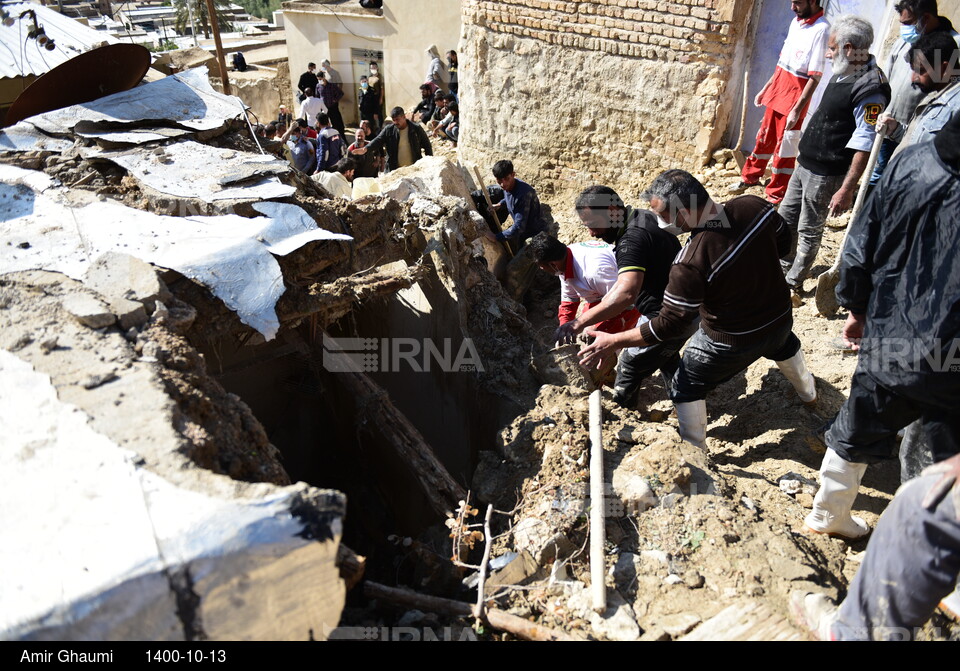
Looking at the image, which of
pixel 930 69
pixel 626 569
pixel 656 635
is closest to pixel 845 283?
pixel 626 569

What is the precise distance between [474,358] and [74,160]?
309cm

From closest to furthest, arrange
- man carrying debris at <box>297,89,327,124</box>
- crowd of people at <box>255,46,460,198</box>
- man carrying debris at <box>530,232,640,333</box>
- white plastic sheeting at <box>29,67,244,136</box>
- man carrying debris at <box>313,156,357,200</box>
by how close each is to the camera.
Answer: man carrying debris at <box>530,232,640,333</box>, white plastic sheeting at <box>29,67,244,136</box>, man carrying debris at <box>313,156,357,200</box>, crowd of people at <box>255,46,460,198</box>, man carrying debris at <box>297,89,327,124</box>

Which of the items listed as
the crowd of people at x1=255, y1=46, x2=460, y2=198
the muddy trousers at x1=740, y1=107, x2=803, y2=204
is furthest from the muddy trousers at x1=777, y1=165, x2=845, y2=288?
the crowd of people at x1=255, y1=46, x2=460, y2=198

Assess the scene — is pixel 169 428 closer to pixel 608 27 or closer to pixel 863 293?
pixel 863 293

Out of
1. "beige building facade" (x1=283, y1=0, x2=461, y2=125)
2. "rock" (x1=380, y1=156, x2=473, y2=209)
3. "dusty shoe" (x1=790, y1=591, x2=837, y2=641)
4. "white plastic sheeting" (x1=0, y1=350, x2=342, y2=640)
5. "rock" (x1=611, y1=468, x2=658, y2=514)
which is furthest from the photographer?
"beige building facade" (x1=283, y1=0, x2=461, y2=125)

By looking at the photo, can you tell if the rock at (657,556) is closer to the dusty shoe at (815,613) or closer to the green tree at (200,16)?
the dusty shoe at (815,613)

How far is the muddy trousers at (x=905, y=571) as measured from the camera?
2311 millimetres

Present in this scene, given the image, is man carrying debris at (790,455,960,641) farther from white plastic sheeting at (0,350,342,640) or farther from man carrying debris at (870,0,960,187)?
man carrying debris at (870,0,960,187)

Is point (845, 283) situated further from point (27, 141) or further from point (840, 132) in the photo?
point (27, 141)

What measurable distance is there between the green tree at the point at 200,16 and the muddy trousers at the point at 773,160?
2476 centimetres

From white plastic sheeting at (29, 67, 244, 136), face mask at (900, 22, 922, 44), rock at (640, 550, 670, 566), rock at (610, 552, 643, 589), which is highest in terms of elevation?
face mask at (900, 22, 922, 44)

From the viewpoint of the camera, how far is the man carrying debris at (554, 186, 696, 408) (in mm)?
4070

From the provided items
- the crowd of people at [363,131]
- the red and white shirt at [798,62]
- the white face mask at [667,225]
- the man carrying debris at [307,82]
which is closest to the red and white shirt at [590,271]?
the white face mask at [667,225]

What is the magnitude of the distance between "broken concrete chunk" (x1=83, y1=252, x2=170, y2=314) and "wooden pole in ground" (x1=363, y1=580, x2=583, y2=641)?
1.75 metres
